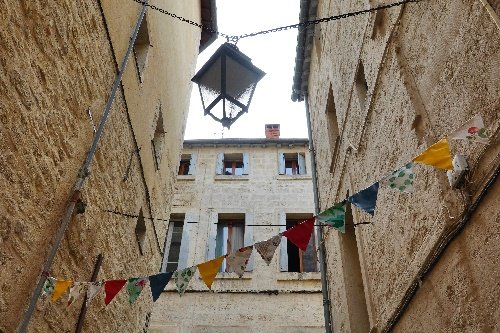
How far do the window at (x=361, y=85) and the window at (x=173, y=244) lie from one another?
306 inches

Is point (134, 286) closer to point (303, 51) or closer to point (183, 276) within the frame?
point (183, 276)

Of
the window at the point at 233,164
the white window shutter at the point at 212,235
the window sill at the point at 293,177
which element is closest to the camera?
the white window shutter at the point at 212,235

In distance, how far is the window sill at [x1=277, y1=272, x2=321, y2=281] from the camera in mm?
11016

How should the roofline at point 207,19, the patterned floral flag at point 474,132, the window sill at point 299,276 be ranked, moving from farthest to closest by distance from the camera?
the roofline at point 207,19
the window sill at point 299,276
the patterned floral flag at point 474,132

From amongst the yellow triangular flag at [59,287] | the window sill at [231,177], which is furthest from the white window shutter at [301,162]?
the yellow triangular flag at [59,287]

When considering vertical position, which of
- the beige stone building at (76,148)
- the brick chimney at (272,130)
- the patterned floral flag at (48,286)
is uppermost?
the brick chimney at (272,130)

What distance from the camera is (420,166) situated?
3.86m

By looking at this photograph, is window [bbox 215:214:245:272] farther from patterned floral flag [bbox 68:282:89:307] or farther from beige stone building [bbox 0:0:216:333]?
patterned floral flag [bbox 68:282:89:307]

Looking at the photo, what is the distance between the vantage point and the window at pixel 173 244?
11.9 m

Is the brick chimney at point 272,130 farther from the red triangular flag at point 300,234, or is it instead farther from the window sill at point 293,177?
the red triangular flag at point 300,234

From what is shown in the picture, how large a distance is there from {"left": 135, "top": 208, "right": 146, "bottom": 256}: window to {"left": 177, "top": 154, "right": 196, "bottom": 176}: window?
7090 mm

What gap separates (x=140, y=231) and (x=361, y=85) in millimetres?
4268

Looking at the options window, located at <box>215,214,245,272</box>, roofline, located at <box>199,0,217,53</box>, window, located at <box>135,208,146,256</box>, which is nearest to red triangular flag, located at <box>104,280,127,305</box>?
window, located at <box>135,208,146,256</box>

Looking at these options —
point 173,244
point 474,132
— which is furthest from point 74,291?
point 173,244
